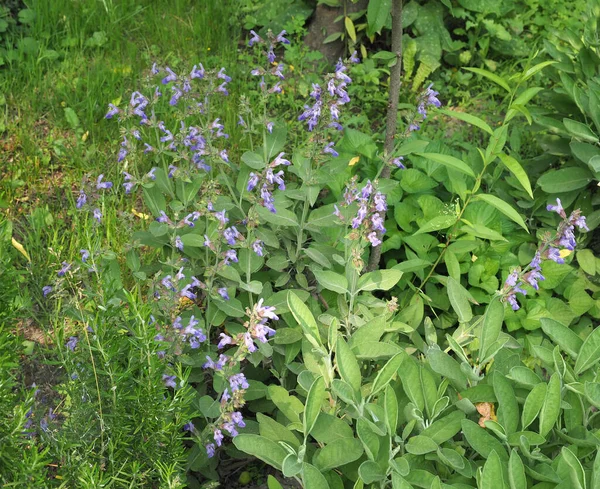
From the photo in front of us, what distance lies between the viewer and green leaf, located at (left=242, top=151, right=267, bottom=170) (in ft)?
8.64

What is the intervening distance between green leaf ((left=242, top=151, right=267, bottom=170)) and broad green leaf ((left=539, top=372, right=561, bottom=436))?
1.28 meters

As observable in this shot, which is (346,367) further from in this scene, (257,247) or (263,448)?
(257,247)

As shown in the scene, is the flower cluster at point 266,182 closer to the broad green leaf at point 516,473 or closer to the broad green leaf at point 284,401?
the broad green leaf at point 284,401

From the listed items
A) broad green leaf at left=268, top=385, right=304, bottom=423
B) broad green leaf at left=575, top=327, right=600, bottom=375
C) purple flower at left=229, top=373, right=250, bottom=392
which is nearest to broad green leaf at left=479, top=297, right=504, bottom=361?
broad green leaf at left=575, top=327, right=600, bottom=375

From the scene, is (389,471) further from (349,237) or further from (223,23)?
(223,23)

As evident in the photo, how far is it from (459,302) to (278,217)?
71cm

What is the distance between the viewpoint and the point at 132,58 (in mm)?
4258

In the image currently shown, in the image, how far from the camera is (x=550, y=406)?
1851mm

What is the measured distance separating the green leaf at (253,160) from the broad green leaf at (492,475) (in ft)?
4.46

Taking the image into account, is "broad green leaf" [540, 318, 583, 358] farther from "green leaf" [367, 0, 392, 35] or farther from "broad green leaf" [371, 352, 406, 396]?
"green leaf" [367, 0, 392, 35]

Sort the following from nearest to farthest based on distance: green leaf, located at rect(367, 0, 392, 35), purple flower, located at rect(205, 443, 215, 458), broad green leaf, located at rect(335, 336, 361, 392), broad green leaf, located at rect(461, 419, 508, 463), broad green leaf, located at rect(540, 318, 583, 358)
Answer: broad green leaf, located at rect(461, 419, 508, 463) → broad green leaf, located at rect(335, 336, 361, 392) → broad green leaf, located at rect(540, 318, 583, 358) → purple flower, located at rect(205, 443, 215, 458) → green leaf, located at rect(367, 0, 392, 35)

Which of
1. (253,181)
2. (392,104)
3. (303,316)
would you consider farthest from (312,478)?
(392,104)

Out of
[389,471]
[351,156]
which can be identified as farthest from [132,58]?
[389,471]

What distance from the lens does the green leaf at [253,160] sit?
2.63 metres
